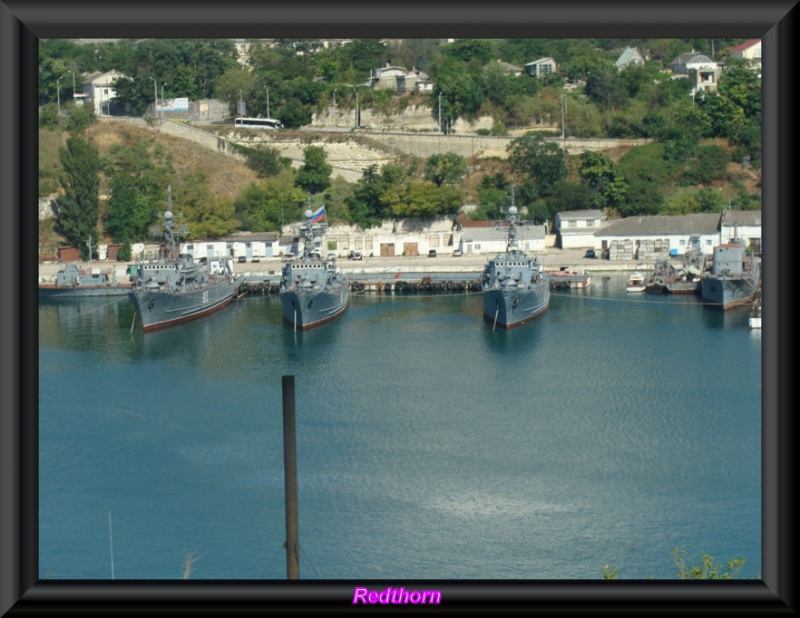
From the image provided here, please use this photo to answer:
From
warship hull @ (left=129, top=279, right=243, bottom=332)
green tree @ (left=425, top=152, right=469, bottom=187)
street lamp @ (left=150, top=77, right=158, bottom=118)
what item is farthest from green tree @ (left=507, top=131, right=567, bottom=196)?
street lamp @ (left=150, top=77, right=158, bottom=118)

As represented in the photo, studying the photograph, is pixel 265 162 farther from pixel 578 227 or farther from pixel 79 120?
pixel 578 227

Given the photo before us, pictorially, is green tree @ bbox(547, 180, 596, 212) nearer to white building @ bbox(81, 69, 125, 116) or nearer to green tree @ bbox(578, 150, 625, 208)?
green tree @ bbox(578, 150, 625, 208)

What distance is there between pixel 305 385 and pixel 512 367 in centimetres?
291

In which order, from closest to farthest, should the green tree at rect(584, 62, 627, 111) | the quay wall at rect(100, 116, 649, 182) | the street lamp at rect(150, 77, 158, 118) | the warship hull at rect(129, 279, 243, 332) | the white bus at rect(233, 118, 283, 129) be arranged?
the warship hull at rect(129, 279, 243, 332) → the quay wall at rect(100, 116, 649, 182) → the street lamp at rect(150, 77, 158, 118) → the white bus at rect(233, 118, 283, 129) → the green tree at rect(584, 62, 627, 111)

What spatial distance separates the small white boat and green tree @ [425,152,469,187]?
7.13 metres

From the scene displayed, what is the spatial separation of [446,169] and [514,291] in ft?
31.3

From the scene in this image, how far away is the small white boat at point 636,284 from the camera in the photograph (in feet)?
66.7

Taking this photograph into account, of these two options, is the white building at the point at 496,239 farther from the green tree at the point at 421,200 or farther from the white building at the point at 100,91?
the white building at the point at 100,91

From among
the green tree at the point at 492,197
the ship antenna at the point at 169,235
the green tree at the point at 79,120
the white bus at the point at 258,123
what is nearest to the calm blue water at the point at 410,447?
the ship antenna at the point at 169,235

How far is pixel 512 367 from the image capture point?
48.1 ft

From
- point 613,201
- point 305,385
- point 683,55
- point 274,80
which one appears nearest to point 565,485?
point 305,385

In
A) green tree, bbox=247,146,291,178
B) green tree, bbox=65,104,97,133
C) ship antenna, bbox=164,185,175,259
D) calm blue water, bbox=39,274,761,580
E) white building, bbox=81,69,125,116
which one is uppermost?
white building, bbox=81,69,125,116

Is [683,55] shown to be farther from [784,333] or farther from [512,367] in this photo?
[784,333]

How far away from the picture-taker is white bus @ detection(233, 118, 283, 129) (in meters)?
29.4
